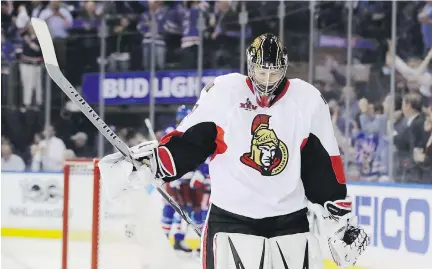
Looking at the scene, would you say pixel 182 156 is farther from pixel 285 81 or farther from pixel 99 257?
pixel 99 257

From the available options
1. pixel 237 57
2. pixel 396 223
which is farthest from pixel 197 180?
pixel 396 223

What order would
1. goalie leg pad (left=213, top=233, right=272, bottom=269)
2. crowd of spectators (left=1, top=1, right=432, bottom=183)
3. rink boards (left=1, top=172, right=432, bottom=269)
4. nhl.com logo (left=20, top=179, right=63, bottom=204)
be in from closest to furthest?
goalie leg pad (left=213, top=233, right=272, bottom=269), rink boards (left=1, top=172, right=432, bottom=269), crowd of spectators (left=1, top=1, right=432, bottom=183), nhl.com logo (left=20, top=179, right=63, bottom=204)

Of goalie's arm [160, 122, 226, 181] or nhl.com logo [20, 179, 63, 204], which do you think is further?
nhl.com logo [20, 179, 63, 204]

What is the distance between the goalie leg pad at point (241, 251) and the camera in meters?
2.09

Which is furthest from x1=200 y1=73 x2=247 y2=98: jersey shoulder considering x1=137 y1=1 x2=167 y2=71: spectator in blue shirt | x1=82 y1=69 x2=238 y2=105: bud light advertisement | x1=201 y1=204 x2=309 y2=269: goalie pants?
x1=137 y1=1 x2=167 y2=71: spectator in blue shirt

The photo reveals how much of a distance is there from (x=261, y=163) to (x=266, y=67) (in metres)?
0.24

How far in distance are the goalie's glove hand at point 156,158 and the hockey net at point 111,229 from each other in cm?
178

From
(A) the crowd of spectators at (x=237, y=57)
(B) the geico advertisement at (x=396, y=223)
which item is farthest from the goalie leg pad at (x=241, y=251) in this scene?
(A) the crowd of spectators at (x=237, y=57)

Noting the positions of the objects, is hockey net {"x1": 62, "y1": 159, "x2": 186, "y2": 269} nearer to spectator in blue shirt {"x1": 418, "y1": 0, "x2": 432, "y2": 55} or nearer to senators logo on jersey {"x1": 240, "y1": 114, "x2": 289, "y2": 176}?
senators logo on jersey {"x1": 240, "y1": 114, "x2": 289, "y2": 176}

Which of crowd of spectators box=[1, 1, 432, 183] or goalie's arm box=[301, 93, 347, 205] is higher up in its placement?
crowd of spectators box=[1, 1, 432, 183]

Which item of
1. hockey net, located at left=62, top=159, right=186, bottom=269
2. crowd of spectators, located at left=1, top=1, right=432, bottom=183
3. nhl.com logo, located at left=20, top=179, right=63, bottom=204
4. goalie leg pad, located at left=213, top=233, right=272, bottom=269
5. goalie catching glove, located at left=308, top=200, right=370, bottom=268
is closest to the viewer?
goalie leg pad, located at left=213, top=233, right=272, bottom=269

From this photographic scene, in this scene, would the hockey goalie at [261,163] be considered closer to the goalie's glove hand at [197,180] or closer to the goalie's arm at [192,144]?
the goalie's arm at [192,144]

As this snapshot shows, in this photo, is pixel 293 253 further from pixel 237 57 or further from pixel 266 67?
pixel 237 57

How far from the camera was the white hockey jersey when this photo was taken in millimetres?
2135
